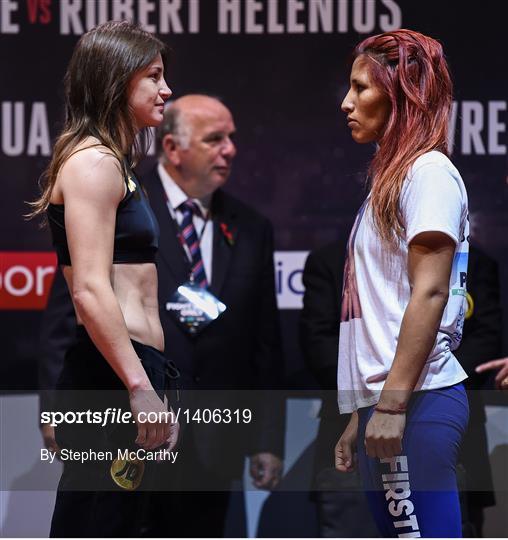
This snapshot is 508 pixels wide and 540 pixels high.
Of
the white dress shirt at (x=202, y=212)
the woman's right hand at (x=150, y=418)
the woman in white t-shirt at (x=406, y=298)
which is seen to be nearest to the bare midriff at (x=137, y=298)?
the woman's right hand at (x=150, y=418)

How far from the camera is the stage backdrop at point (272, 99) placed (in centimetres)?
423

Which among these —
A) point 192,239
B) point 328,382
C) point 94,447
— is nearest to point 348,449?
point 94,447

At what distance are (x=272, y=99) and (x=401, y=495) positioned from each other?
2.15 metres

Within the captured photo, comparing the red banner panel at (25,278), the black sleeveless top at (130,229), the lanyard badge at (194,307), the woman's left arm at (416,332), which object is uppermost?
the red banner panel at (25,278)

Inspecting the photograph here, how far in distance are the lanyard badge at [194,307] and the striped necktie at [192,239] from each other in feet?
0.11

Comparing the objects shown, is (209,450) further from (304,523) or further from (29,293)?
(29,293)

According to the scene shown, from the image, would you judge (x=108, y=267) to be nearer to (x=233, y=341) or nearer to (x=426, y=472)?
(x=426, y=472)

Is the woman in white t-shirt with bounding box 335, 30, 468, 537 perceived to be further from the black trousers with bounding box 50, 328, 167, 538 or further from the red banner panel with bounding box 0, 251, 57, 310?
the red banner panel with bounding box 0, 251, 57, 310

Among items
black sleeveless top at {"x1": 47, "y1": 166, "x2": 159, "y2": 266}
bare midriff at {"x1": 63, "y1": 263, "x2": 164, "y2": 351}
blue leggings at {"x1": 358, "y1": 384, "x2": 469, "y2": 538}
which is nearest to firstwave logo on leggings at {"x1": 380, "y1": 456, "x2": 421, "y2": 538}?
blue leggings at {"x1": 358, "y1": 384, "x2": 469, "y2": 538}

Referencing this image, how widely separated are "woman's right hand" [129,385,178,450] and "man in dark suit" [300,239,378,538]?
152 cm

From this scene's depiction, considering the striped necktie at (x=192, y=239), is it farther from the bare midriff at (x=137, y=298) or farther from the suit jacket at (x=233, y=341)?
the bare midriff at (x=137, y=298)

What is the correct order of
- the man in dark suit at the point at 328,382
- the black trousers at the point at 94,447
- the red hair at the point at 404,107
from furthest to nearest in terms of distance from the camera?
the man in dark suit at the point at 328,382 → the black trousers at the point at 94,447 → the red hair at the point at 404,107

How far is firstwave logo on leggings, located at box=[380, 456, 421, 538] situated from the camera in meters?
2.52

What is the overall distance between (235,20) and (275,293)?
1067 mm
